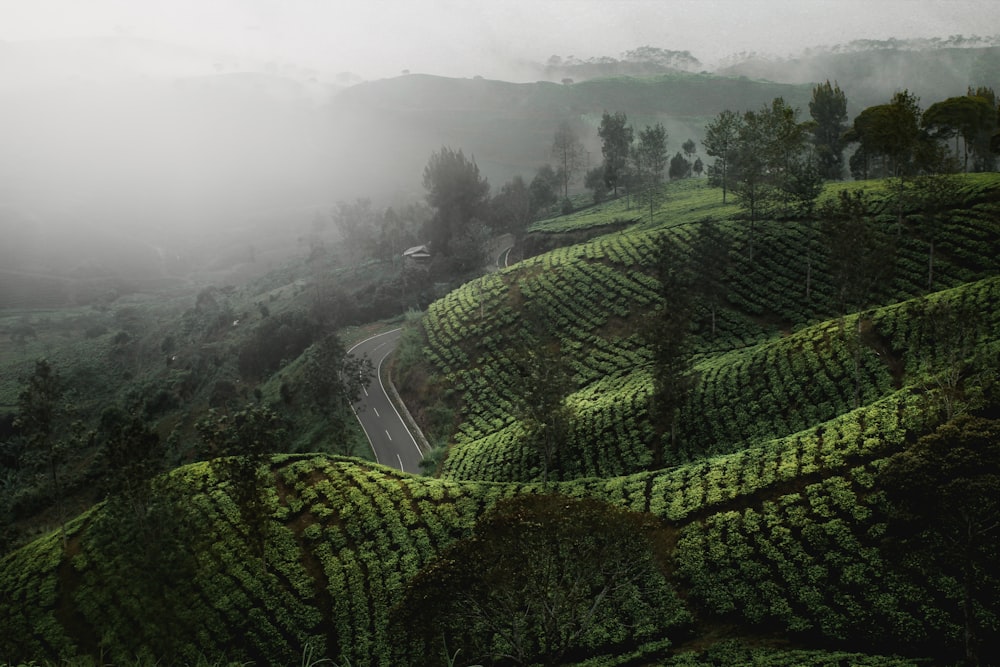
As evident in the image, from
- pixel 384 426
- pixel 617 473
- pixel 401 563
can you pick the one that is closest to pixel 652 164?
pixel 384 426

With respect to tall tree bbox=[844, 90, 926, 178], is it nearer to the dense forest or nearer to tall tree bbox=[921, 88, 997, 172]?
the dense forest

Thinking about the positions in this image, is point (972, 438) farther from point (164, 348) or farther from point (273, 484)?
point (164, 348)

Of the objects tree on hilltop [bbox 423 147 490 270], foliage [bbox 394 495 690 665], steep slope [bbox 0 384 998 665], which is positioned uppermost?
tree on hilltop [bbox 423 147 490 270]

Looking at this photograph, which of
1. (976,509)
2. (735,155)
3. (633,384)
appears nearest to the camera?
(976,509)

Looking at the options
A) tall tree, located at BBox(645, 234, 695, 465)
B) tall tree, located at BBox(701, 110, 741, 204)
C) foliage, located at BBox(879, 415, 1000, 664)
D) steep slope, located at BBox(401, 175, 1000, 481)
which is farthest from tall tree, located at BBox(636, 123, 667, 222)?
foliage, located at BBox(879, 415, 1000, 664)

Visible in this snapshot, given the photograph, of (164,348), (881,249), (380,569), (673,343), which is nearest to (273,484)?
(380,569)

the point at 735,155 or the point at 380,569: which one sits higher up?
the point at 735,155

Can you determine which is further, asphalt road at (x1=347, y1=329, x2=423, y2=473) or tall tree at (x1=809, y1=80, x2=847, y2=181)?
tall tree at (x1=809, y1=80, x2=847, y2=181)
